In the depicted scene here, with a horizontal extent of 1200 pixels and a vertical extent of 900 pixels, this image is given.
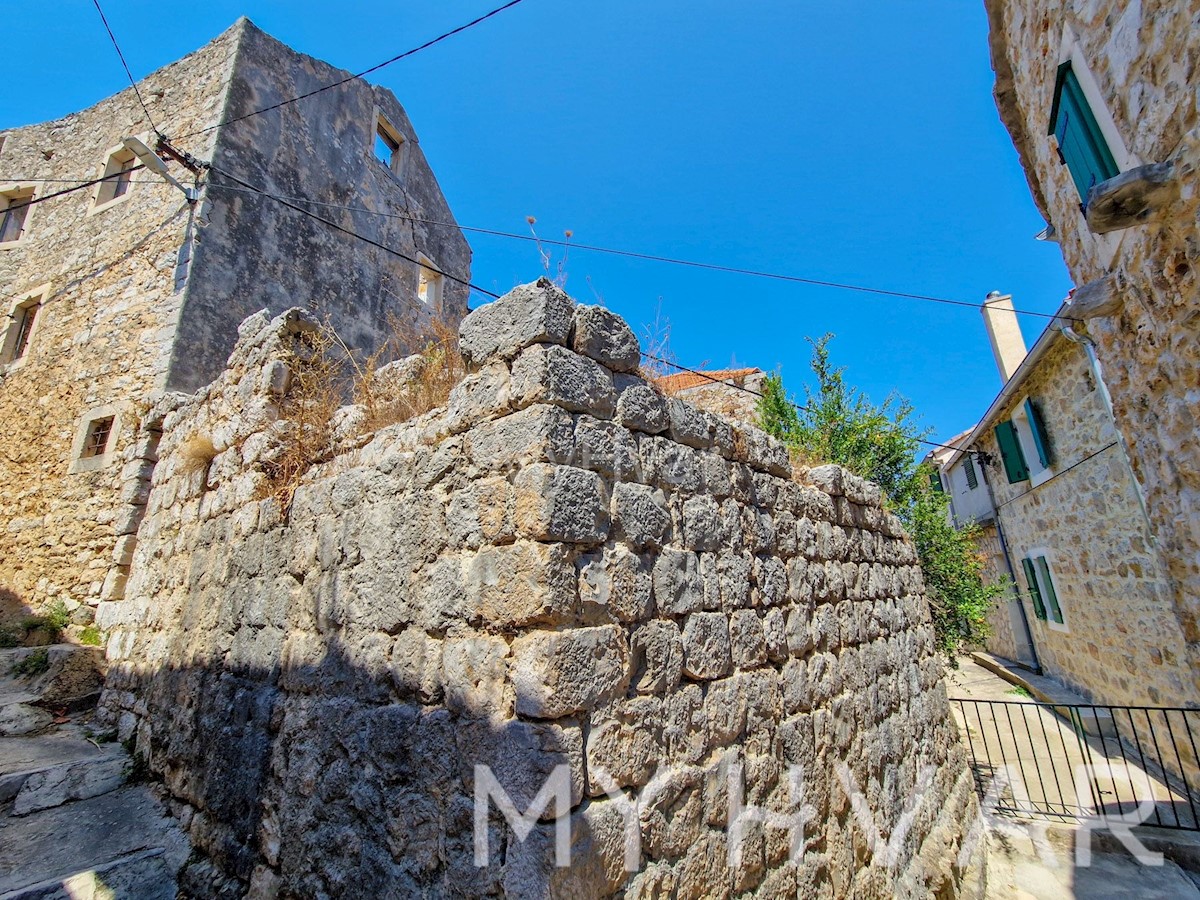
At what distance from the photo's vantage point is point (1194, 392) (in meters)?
3.34

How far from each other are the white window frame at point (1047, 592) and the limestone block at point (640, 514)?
34.2 feet

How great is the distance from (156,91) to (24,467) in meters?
5.72

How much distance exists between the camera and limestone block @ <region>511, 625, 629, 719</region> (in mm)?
1768

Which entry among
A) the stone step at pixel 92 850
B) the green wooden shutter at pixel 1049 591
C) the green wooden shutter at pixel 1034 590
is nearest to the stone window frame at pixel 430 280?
the stone step at pixel 92 850

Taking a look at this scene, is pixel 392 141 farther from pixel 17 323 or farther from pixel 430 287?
pixel 17 323

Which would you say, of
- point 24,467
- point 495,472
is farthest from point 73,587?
point 495,472

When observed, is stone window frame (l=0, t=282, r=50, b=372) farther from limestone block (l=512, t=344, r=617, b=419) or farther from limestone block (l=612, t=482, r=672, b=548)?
limestone block (l=612, t=482, r=672, b=548)

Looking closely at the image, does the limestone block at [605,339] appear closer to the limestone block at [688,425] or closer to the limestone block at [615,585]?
the limestone block at [688,425]

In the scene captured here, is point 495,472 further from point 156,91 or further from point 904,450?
point 156,91

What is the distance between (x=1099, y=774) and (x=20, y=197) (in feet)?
55.8

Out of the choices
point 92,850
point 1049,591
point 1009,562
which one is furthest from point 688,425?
point 1009,562

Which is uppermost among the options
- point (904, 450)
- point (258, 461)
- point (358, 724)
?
point (904, 450)

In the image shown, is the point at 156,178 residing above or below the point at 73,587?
above

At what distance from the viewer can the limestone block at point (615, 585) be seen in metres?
1.96
